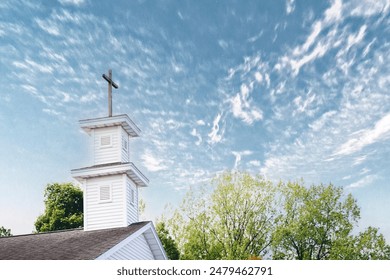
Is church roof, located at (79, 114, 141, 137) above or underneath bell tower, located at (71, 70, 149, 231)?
above

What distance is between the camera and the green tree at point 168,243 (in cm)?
2303

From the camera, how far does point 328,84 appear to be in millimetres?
25047

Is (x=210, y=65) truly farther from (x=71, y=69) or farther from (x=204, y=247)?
(x=204, y=247)

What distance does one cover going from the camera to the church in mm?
12432

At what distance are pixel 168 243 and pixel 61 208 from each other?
722cm

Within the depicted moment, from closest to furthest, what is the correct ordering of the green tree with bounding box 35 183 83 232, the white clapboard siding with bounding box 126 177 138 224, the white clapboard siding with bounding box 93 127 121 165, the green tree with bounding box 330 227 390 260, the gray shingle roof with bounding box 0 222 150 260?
1. the gray shingle roof with bounding box 0 222 150 260
2. the white clapboard siding with bounding box 126 177 138 224
3. the white clapboard siding with bounding box 93 127 121 165
4. the green tree with bounding box 330 227 390 260
5. the green tree with bounding box 35 183 83 232

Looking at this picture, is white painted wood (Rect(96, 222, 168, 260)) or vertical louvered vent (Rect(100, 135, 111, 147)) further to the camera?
vertical louvered vent (Rect(100, 135, 111, 147))

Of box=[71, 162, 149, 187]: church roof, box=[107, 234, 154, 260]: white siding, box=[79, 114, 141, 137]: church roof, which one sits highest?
box=[79, 114, 141, 137]: church roof

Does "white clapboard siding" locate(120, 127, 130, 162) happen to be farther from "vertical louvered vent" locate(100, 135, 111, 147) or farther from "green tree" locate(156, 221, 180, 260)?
"green tree" locate(156, 221, 180, 260)

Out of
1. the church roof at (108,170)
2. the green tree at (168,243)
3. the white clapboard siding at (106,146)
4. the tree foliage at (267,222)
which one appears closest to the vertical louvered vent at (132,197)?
the church roof at (108,170)

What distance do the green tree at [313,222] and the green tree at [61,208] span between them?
9.07 meters

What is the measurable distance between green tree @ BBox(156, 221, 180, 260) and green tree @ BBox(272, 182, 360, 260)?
148 inches

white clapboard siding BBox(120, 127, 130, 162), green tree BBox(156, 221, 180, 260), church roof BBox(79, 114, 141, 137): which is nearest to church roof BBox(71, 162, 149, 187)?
white clapboard siding BBox(120, 127, 130, 162)
